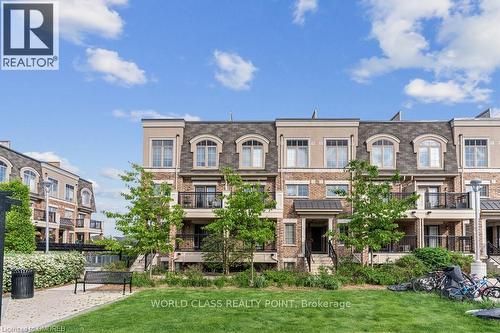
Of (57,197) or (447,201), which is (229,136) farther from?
(57,197)

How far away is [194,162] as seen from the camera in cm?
2834

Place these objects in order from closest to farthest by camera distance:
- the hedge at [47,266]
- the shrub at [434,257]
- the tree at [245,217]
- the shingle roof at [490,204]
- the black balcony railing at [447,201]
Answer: the hedge at [47,266] < the tree at [245,217] < the shrub at [434,257] < the shingle roof at [490,204] < the black balcony railing at [447,201]

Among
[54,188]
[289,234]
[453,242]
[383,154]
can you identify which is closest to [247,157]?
[289,234]

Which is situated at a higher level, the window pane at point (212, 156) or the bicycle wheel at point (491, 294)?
the window pane at point (212, 156)

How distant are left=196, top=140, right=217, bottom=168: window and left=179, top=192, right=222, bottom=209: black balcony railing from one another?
210cm

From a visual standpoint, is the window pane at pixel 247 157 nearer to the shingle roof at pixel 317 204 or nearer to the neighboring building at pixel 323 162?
the neighboring building at pixel 323 162

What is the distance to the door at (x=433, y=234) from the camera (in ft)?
89.4

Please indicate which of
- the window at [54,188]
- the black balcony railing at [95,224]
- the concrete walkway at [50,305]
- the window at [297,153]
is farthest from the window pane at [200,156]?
the black balcony railing at [95,224]

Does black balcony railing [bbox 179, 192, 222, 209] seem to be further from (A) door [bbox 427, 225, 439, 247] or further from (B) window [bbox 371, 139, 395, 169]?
(A) door [bbox 427, 225, 439, 247]

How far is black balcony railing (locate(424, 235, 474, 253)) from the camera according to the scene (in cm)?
2652

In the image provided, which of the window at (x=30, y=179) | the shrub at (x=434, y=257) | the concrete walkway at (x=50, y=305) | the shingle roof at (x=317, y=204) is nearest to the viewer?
the concrete walkway at (x=50, y=305)

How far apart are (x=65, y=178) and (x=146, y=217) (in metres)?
29.6

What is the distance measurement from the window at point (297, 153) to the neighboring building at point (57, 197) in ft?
74.6

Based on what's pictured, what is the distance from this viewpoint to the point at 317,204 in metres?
26.9
